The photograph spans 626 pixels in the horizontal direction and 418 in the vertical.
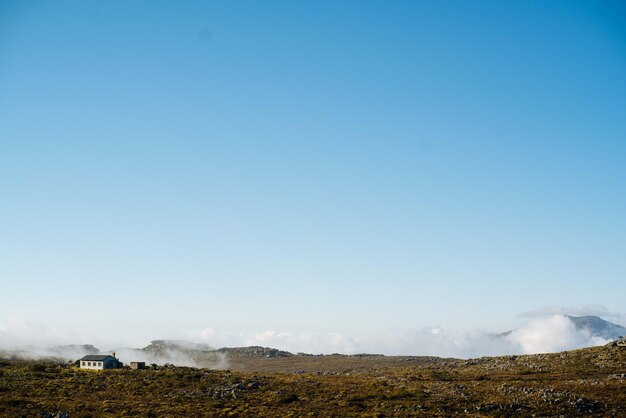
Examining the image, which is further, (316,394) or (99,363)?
(99,363)

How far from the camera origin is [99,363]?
102m

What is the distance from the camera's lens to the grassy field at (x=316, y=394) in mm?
57938

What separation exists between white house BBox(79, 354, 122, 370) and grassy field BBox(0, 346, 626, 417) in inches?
274

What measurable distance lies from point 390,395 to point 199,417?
80.8 ft

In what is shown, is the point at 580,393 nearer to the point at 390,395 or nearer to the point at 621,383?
the point at 621,383

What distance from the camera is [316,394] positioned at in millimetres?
69812

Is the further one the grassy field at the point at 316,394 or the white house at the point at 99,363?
the white house at the point at 99,363

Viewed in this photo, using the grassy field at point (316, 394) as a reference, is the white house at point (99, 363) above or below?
above

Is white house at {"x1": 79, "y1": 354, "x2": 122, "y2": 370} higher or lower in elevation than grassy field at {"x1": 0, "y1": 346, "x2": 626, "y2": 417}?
higher

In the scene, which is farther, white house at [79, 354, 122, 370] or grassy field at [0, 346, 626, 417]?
white house at [79, 354, 122, 370]

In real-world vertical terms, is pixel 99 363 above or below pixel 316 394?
above

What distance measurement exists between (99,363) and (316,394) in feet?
175

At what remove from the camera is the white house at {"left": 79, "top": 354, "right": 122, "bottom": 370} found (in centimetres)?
10200

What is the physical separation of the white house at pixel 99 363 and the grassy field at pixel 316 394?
22.8 ft
